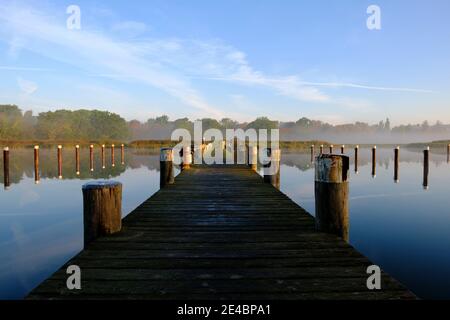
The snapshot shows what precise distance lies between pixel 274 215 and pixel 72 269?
401 cm

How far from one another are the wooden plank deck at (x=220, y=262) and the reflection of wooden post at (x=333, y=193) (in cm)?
26

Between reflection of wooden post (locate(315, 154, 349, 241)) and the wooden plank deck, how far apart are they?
26 centimetres

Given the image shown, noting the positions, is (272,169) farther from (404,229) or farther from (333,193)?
(333,193)

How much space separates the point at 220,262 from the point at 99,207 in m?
2.08

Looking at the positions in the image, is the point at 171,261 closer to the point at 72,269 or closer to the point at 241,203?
the point at 72,269

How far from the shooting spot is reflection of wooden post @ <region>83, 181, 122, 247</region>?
467cm

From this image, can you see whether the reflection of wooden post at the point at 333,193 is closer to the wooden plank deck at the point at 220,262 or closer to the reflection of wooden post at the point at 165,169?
the wooden plank deck at the point at 220,262

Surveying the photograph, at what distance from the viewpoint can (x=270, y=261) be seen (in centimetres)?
382

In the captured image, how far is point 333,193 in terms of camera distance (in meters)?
4.85

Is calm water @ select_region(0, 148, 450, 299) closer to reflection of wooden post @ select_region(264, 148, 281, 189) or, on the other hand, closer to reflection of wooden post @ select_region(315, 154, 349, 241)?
reflection of wooden post @ select_region(264, 148, 281, 189)

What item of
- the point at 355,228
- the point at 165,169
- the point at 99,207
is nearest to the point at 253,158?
the point at 165,169

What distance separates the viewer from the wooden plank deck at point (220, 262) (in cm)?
301

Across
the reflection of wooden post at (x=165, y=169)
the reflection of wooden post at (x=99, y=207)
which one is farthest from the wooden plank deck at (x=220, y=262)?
the reflection of wooden post at (x=165, y=169)

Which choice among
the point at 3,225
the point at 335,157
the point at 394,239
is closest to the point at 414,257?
the point at 394,239
